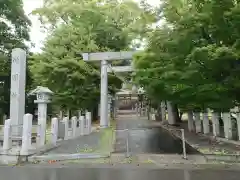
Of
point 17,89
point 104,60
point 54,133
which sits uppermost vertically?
point 104,60

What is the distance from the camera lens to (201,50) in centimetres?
1045

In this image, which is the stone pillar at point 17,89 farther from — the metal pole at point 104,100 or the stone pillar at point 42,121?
the metal pole at point 104,100

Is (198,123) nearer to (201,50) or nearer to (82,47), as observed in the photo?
(201,50)

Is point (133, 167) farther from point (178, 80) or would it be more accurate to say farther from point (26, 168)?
point (178, 80)

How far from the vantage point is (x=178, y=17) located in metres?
12.5

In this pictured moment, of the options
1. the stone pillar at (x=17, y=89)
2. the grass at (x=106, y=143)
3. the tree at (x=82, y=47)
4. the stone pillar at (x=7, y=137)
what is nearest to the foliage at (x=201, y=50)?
the grass at (x=106, y=143)

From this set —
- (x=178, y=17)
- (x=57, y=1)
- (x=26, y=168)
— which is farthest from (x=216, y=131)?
(x=57, y=1)

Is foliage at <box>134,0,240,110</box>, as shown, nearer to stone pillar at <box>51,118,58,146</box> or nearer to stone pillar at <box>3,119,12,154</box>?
stone pillar at <box>51,118,58,146</box>

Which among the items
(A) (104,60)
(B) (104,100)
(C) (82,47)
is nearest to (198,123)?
(B) (104,100)

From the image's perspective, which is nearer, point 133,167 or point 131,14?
point 133,167

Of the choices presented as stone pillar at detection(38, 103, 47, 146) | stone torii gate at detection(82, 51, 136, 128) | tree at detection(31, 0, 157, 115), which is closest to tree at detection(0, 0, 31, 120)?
tree at detection(31, 0, 157, 115)

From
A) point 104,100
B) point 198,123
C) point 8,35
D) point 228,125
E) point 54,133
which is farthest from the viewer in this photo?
point 8,35

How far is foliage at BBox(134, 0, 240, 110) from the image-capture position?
34.5 feet

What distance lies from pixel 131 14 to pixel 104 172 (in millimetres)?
21619
